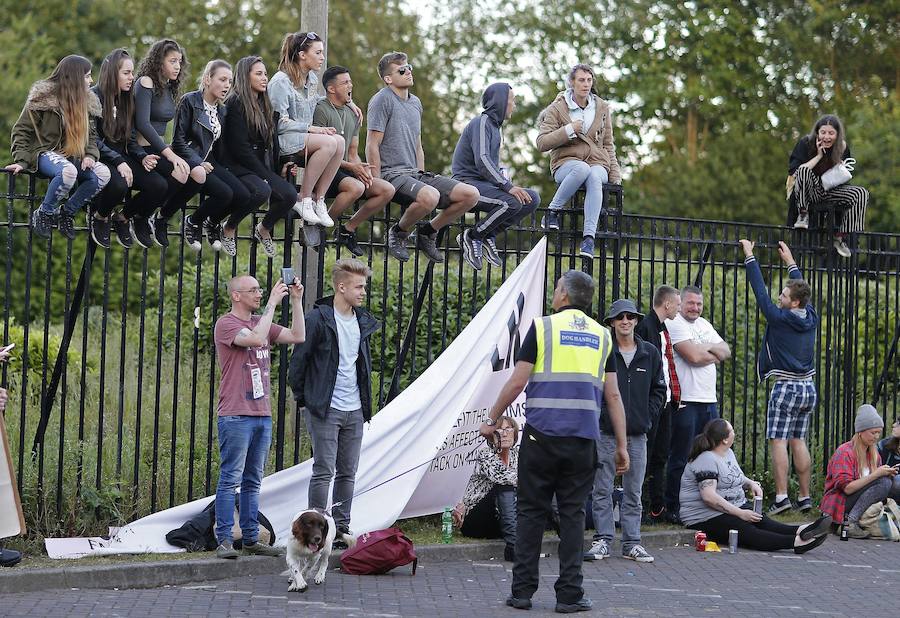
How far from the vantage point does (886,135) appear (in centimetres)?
2764

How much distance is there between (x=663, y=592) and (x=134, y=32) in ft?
86.4

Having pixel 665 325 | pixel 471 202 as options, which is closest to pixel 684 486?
pixel 665 325

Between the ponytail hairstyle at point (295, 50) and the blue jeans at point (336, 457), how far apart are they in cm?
246

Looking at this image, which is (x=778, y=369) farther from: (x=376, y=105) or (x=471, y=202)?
(x=376, y=105)

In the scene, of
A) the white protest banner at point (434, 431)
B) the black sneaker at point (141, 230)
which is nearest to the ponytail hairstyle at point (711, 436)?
the white protest banner at point (434, 431)

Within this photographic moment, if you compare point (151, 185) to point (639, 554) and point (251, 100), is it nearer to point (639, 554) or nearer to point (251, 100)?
point (251, 100)

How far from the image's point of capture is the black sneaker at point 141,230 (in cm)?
916

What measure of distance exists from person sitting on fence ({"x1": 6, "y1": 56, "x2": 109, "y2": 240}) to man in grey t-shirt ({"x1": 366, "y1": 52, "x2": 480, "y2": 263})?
226 centimetres

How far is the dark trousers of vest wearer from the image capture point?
25.8ft

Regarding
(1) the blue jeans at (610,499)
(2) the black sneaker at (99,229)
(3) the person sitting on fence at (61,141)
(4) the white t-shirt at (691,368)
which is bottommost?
(1) the blue jeans at (610,499)

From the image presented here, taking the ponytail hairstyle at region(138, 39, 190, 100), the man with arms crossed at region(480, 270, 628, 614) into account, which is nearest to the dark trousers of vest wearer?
the man with arms crossed at region(480, 270, 628, 614)

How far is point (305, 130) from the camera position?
31.1ft

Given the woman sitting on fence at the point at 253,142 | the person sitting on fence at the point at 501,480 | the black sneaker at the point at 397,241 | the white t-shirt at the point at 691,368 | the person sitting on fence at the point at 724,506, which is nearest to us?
the woman sitting on fence at the point at 253,142

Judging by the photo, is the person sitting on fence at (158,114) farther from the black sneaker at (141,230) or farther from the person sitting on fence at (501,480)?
the person sitting on fence at (501,480)
